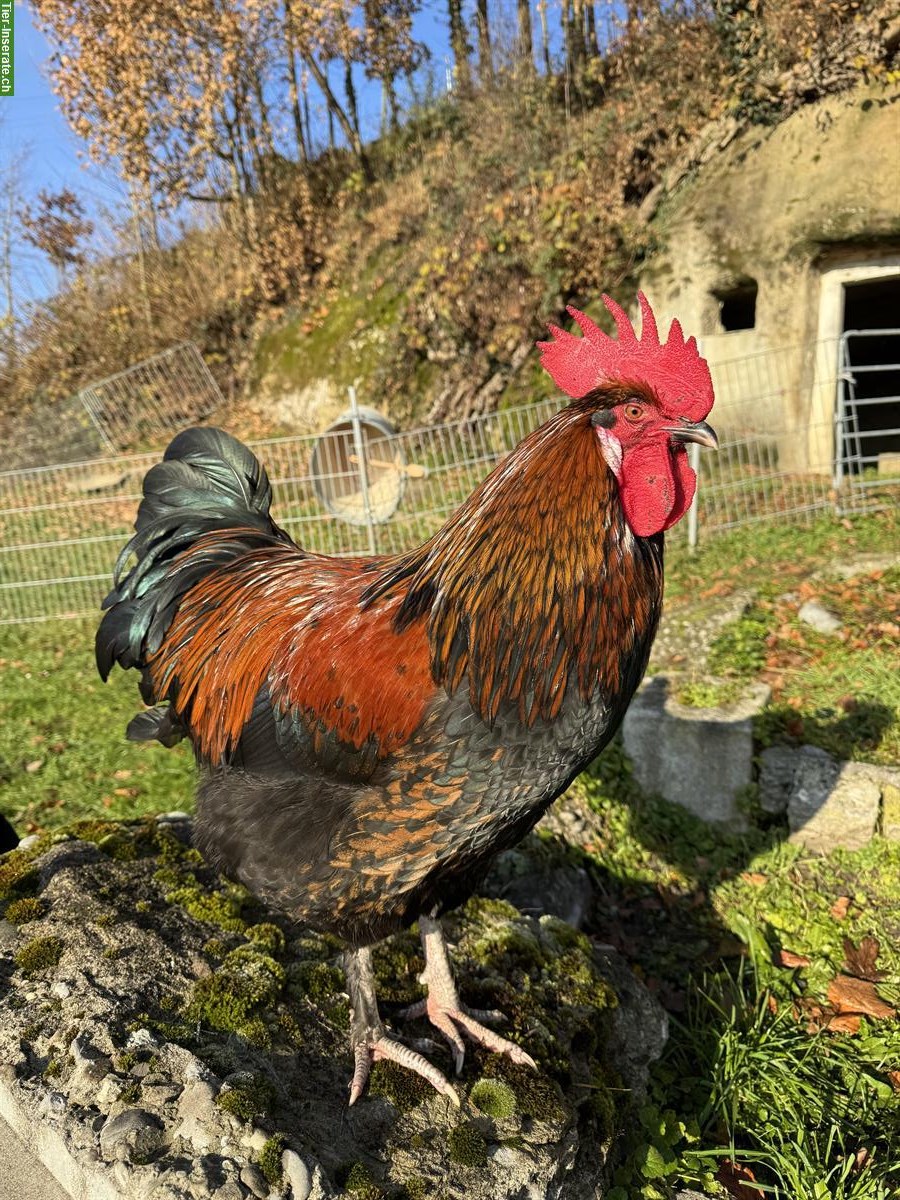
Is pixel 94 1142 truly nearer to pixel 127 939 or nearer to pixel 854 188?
pixel 127 939

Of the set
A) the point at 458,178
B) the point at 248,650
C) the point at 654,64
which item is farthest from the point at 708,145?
the point at 248,650

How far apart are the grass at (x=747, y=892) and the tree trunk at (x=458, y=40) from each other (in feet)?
38.2

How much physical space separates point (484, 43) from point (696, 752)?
45.9 ft

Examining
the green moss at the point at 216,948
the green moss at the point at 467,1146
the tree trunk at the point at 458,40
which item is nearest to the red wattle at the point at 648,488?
the green moss at the point at 467,1146

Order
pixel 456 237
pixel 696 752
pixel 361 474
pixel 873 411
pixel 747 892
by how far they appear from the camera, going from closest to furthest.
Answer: pixel 747 892 < pixel 696 752 < pixel 361 474 < pixel 873 411 < pixel 456 237

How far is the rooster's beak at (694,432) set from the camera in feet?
5.82

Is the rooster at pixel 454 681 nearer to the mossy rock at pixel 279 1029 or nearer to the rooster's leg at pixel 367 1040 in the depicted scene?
the rooster's leg at pixel 367 1040

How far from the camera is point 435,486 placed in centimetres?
804

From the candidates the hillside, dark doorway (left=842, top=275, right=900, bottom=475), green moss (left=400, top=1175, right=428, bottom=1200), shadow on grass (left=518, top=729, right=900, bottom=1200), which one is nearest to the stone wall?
the hillside

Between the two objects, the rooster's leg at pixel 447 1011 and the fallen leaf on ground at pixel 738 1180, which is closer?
the rooster's leg at pixel 447 1011

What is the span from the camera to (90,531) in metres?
9.04

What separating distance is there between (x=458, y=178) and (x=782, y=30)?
16.8 feet

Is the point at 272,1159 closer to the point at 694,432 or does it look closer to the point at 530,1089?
the point at 530,1089

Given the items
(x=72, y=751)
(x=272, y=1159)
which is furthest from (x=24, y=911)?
(x=72, y=751)
